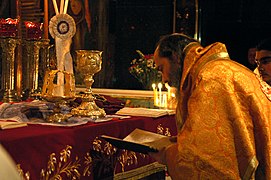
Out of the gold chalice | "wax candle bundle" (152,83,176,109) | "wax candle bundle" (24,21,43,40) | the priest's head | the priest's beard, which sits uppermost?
"wax candle bundle" (24,21,43,40)

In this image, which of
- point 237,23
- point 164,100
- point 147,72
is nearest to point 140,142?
point 164,100

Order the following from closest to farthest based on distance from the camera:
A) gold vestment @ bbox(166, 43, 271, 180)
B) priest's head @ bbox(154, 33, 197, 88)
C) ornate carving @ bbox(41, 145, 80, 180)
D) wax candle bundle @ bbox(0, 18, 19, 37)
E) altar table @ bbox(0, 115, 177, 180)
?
altar table @ bbox(0, 115, 177, 180), ornate carving @ bbox(41, 145, 80, 180), gold vestment @ bbox(166, 43, 271, 180), priest's head @ bbox(154, 33, 197, 88), wax candle bundle @ bbox(0, 18, 19, 37)

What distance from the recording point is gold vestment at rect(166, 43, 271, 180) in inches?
77.3

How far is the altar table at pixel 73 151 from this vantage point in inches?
65.6

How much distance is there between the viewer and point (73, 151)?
1.95m

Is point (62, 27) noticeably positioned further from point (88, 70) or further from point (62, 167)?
point (62, 167)

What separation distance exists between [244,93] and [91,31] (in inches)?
146

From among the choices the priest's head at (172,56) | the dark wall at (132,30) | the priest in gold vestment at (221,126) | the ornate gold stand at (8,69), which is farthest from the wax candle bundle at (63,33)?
the dark wall at (132,30)

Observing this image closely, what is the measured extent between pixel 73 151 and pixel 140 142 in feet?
1.08

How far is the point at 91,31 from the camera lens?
5547mm

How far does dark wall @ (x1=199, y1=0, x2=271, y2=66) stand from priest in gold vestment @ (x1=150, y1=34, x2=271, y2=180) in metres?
4.61

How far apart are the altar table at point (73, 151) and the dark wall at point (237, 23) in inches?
178

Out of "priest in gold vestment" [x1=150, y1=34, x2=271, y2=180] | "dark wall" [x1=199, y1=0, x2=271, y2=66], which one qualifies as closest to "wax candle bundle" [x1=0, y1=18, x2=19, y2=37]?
"priest in gold vestment" [x1=150, y1=34, x2=271, y2=180]

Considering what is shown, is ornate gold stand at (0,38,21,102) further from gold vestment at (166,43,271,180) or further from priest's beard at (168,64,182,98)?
gold vestment at (166,43,271,180)
